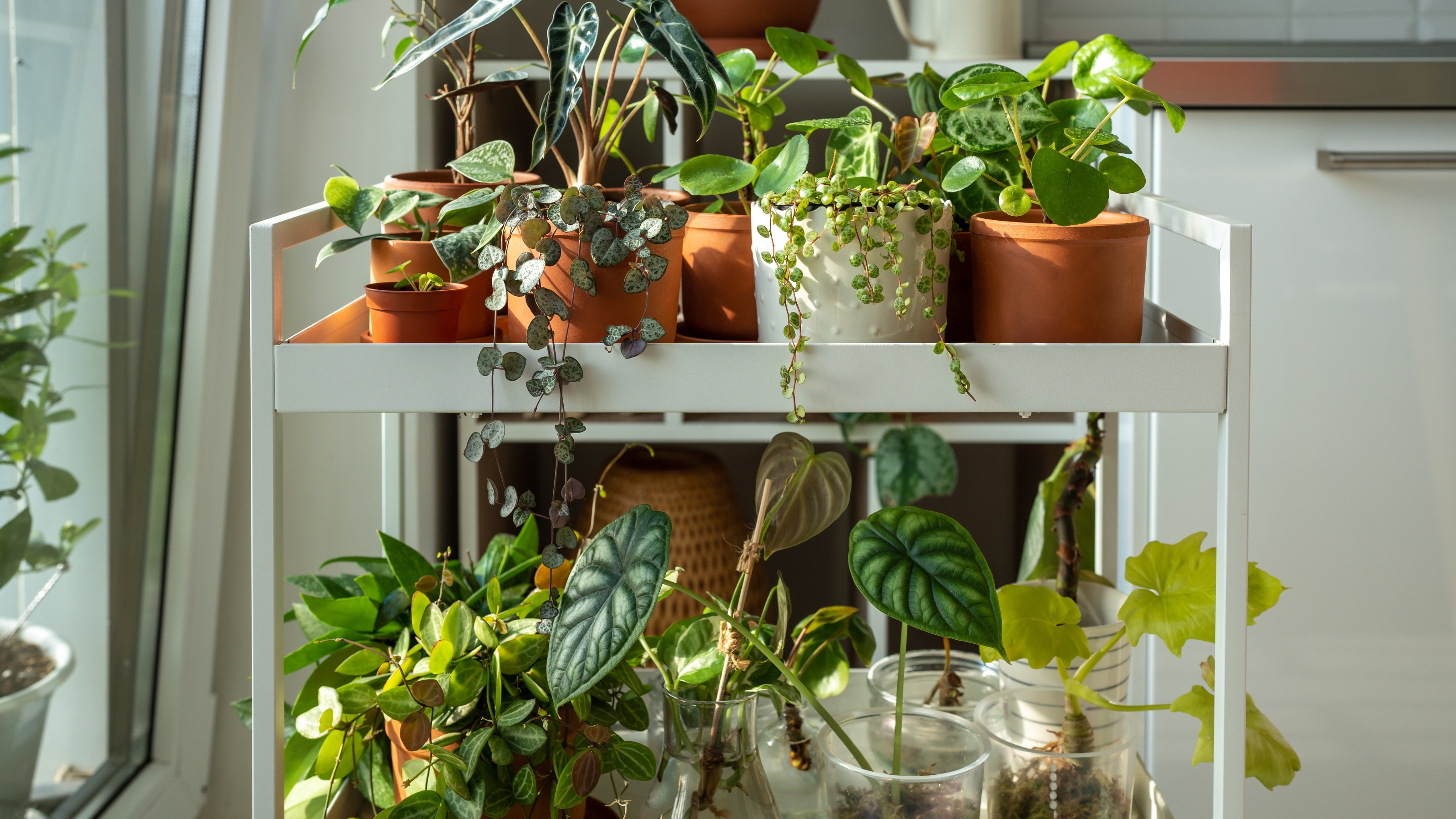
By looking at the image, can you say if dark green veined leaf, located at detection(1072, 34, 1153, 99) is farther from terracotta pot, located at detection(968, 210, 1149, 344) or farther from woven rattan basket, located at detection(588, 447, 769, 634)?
woven rattan basket, located at detection(588, 447, 769, 634)

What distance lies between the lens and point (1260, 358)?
141 centimetres

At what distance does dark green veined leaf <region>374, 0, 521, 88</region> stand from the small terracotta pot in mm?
129

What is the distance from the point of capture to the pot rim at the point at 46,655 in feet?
3.35

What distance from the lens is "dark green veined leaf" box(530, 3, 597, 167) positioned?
25.3 inches

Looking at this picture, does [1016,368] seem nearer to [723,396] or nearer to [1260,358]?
[723,396]

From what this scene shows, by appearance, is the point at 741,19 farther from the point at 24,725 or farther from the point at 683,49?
the point at 24,725

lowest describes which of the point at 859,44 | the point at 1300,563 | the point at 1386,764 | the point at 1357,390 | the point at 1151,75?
the point at 1386,764

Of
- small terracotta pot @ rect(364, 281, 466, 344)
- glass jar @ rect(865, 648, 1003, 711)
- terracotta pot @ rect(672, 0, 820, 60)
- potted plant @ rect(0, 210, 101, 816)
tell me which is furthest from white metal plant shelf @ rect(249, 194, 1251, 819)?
terracotta pot @ rect(672, 0, 820, 60)

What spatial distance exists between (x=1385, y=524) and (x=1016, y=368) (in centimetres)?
104

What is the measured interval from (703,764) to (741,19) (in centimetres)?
102

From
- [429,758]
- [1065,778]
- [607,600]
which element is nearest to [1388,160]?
[1065,778]

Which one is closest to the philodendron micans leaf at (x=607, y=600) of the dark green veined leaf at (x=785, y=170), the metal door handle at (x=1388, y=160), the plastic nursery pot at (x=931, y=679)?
the dark green veined leaf at (x=785, y=170)

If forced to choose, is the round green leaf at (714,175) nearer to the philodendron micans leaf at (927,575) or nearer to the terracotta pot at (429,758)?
the philodendron micans leaf at (927,575)

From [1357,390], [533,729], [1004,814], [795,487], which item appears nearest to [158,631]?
[533,729]
